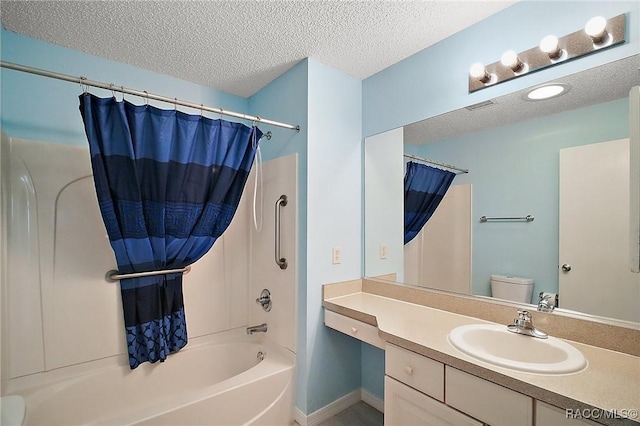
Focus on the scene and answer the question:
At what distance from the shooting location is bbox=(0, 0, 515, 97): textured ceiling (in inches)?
59.7

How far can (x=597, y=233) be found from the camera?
4.23ft

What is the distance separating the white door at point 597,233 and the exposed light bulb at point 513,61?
47 cm

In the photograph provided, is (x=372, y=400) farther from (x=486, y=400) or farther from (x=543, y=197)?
(x=543, y=197)

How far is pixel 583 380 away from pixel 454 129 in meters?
1.37

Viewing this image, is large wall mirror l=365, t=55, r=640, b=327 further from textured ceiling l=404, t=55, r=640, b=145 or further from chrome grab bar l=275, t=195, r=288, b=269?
chrome grab bar l=275, t=195, r=288, b=269

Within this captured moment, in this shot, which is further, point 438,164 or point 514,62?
point 438,164

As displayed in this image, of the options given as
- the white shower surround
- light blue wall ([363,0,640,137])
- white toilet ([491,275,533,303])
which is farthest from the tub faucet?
light blue wall ([363,0,640,137])

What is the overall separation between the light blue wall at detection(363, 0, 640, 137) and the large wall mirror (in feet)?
0.19

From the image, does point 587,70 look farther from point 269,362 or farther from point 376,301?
point 269,362

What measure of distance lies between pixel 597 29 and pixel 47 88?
9.68ft

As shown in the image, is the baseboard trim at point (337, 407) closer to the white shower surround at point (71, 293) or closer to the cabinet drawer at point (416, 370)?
the white shower surround at point (71, 293)

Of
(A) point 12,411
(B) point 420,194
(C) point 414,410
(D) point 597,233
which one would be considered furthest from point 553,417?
(A) point 12,411

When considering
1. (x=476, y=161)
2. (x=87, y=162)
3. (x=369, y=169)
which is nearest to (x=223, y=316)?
(x=87, y=162)

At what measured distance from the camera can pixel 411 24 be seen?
166 cm
